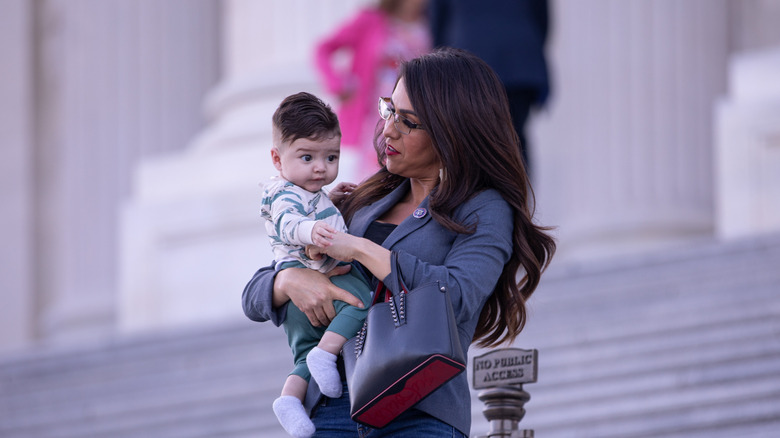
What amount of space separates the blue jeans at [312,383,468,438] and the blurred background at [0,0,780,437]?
129 inches

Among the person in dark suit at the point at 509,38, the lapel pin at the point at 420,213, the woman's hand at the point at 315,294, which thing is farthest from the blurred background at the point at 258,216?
the woman's hand at the point at 315,294

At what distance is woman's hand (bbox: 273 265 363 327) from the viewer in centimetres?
412

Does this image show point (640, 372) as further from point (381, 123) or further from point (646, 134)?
point (646, 134)

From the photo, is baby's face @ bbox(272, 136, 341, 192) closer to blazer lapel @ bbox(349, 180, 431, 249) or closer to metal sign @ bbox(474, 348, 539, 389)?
blazer lapel @ bbox(349, 180, 431, 249)

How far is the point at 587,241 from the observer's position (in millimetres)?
15000

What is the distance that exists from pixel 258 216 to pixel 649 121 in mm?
3943

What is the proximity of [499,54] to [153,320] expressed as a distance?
5.41m

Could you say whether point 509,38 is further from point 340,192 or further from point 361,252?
point 361,252

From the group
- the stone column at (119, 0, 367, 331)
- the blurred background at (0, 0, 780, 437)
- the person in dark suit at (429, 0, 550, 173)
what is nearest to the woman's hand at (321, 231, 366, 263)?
the blurred background at (0, 0, 780, 437)

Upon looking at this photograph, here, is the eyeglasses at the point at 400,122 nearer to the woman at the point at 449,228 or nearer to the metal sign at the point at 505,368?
the woman at the point at 449,228

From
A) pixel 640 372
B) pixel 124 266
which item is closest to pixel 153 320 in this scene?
pixel 124 266

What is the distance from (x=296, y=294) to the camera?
4137mm

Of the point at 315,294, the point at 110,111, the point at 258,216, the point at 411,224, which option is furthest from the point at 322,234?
the point at 110,111

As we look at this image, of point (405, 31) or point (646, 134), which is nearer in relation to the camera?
point (405, 31)
